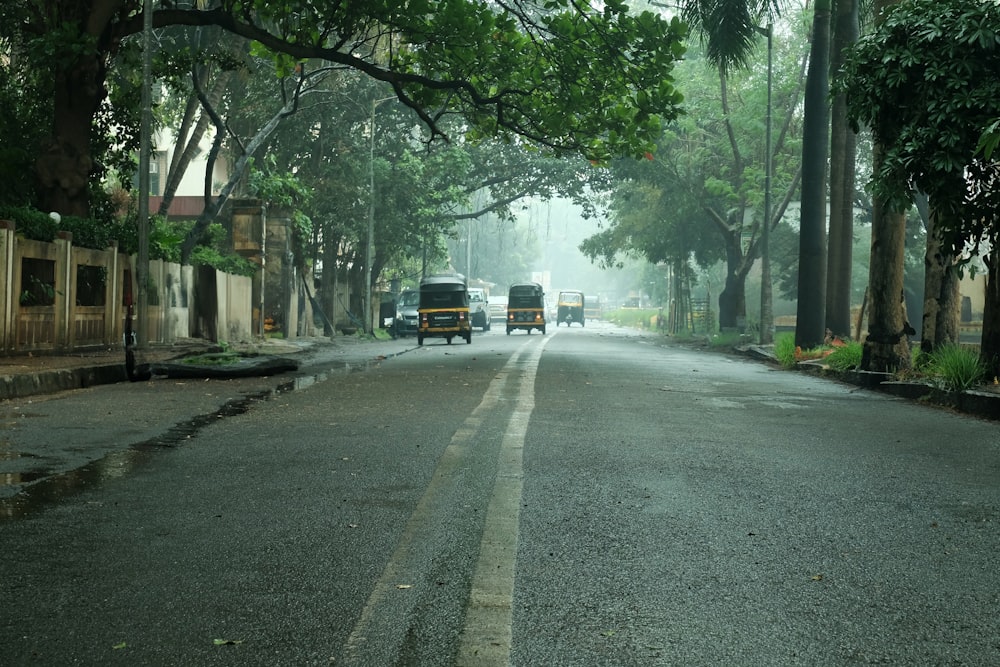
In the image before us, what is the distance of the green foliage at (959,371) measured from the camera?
550 inches

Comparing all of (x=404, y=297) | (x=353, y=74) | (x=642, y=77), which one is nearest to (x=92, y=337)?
(x=642, y=77)

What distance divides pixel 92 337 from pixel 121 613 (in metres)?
16.6

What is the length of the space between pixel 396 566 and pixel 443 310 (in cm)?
3220

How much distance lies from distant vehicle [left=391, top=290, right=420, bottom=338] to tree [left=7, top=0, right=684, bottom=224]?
23981 millimetres

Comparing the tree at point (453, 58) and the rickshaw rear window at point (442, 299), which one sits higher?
the tree at point (453, 58)

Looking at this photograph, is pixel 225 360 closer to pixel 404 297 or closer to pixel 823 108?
pixel 823 108

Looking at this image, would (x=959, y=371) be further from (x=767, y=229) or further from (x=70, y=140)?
(x=767, y=229)

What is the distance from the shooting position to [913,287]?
4850 cm

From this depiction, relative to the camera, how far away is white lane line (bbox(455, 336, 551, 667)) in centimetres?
367

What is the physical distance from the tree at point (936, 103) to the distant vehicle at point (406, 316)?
108 ft

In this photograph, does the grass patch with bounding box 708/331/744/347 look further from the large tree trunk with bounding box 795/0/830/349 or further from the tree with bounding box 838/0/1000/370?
the tree with bounding box 838/0/1000/370

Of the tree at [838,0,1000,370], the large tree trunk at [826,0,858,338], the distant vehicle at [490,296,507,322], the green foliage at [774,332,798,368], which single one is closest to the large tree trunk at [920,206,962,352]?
the tree at [838,0,1000,370]

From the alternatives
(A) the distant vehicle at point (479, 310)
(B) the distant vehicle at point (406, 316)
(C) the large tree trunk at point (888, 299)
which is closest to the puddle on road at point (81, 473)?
(C) the large tree trunk at point (888, 299)

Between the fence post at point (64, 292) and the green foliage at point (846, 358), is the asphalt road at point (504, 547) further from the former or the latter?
the green foliage at point (846, 358)
